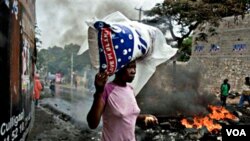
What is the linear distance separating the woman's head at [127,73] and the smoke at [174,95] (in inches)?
473

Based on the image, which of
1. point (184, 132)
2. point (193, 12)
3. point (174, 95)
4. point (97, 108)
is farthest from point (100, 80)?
point (193, 12)

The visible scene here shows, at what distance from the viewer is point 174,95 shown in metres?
16.4

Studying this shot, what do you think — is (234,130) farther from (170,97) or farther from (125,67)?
(170,97)

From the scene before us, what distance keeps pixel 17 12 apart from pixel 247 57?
19.1m

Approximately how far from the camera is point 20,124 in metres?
2.73

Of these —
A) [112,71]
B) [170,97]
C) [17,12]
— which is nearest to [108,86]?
[112,71]

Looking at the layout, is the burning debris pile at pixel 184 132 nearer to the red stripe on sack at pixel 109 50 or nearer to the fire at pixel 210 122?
the fire at pixel 210 122

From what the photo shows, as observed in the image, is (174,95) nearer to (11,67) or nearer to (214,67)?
(214,67)

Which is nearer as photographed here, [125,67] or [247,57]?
[125,67]

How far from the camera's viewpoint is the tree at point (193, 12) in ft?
63.7

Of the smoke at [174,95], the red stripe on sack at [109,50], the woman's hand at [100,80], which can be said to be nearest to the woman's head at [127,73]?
the red stripe on sack at [109,50]

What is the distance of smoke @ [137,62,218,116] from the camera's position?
599 inches

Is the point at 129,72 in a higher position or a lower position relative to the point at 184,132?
higher

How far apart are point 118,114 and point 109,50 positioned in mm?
463
